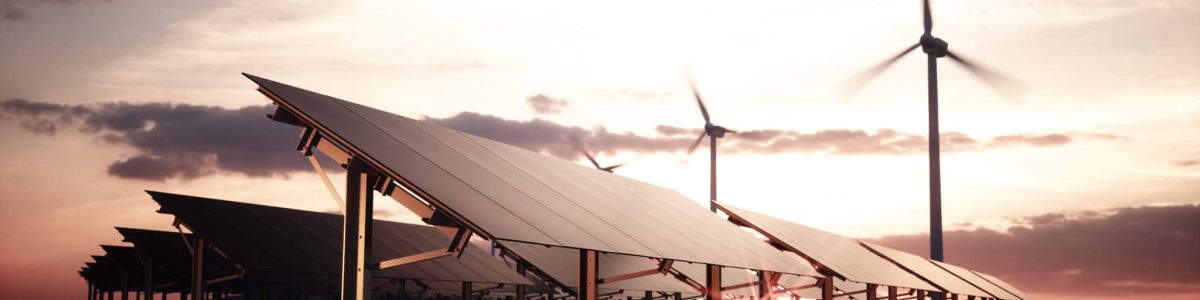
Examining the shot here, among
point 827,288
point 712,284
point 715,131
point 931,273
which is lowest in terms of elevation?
point 712,284

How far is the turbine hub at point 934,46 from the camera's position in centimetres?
6425

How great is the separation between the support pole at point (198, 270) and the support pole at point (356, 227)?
15.3 metres

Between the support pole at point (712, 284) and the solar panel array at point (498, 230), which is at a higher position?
the solar panel array at point (498, 230)

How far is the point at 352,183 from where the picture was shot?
655 inches

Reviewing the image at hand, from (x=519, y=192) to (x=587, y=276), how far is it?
257 cm

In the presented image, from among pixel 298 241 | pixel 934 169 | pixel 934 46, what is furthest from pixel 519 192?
pixel 934 46

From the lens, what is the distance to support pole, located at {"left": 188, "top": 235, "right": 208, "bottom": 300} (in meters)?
30.5

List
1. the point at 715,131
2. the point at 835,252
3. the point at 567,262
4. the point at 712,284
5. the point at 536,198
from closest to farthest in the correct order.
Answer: the point at 536,198, the point at 712,284, the point at 567,262, the point at 835,252, the point at 715,131

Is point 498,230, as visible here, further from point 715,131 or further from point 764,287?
point 715,131

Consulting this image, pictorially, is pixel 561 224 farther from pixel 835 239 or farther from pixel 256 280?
pixel 835 239

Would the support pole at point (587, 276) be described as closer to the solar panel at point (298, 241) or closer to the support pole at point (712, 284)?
the support pole at point (712, 284)

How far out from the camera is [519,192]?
20.5m

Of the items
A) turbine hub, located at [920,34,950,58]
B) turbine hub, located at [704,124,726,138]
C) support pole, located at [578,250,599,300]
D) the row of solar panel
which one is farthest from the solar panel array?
turbine hub, located at [704,124,726,138]

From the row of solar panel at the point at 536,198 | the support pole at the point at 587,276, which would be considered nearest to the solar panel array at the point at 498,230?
the row of solar panel at the point at 536,198
